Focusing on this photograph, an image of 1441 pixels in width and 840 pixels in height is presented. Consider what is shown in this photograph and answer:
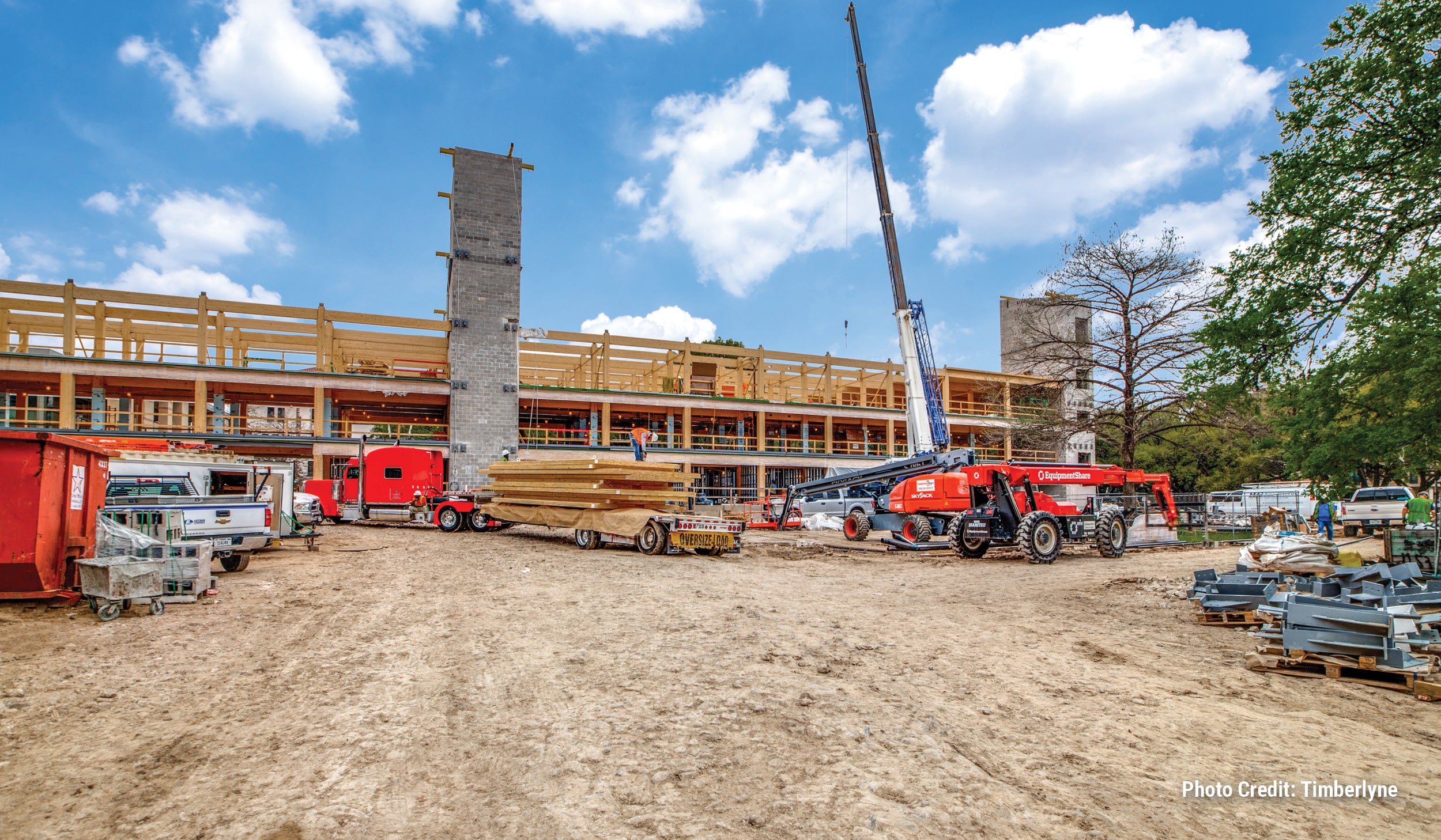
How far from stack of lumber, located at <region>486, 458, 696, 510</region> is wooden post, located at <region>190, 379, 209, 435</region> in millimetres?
21311

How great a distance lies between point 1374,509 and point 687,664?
105ft

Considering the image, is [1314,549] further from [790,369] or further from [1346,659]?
[790,369]

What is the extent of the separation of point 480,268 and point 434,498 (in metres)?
13.2

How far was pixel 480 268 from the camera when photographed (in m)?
32.9

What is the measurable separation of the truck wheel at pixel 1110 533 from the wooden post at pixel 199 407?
3416 centimetres

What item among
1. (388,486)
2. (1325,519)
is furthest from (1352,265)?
(388,486)

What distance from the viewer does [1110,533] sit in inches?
672

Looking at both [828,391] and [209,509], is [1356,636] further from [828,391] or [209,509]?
[828,391]

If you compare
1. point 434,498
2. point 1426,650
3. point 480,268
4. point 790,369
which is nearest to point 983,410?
point 790,369

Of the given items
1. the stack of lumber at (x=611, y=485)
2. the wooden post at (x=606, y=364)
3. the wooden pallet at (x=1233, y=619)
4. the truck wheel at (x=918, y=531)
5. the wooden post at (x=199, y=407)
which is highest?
the wooden post at (x=606, y=364)

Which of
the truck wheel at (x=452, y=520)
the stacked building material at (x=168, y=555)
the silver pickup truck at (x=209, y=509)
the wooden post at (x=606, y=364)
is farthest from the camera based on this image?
the wooden post at (x=606, y=364)

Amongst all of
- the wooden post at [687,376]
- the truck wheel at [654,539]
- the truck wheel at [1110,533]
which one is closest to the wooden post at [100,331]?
the wooden post at [687,376]

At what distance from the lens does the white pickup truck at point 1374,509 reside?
85.5 ft

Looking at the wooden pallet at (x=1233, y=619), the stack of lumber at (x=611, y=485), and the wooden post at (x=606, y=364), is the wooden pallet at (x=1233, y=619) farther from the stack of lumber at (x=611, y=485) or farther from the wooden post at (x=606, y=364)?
the wooden post at (x=606, y=364)
